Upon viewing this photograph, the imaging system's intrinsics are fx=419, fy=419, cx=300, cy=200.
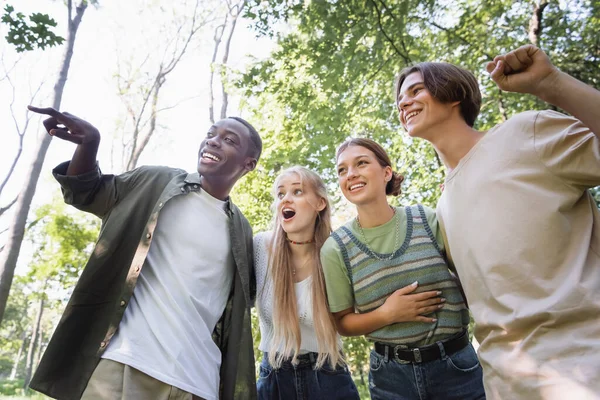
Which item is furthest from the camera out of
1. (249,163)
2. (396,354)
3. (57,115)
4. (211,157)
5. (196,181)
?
(249,163)

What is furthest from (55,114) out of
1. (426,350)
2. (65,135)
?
(426,350)

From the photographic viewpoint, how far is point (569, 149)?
1.52m

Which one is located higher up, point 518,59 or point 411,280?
point 518,59

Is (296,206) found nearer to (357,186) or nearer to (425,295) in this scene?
(357,186)

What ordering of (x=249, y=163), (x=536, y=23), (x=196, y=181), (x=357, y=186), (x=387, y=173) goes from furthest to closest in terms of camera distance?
1. (x=536, y=23)
2. (x=249, y=163)
3. (x=196, y=181)
4. (x=387, y=173)
5. (x=357, y=186)

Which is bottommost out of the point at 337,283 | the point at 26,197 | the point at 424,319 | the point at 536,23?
the point at 424,319

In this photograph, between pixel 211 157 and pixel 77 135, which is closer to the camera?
pixel 77 135

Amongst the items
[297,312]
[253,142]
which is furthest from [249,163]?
[297,312]

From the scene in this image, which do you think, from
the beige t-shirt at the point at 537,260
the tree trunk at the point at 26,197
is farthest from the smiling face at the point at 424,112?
the tree trunk at the point at 26,197

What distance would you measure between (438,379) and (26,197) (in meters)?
9.63

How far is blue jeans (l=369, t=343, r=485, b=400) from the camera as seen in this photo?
2014mm

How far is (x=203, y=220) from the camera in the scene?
9.51ft

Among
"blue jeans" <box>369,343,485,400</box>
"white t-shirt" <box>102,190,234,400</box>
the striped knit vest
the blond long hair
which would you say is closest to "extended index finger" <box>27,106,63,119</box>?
"white t-shirt" <box>102,190,234,400</box>

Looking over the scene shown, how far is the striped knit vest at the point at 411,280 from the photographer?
2.11 m
